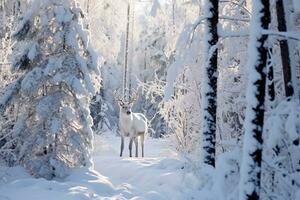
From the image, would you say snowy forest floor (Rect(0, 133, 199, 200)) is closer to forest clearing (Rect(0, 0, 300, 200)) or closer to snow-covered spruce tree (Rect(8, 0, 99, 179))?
forest clearing (Rect(0, 0, 300, 200))

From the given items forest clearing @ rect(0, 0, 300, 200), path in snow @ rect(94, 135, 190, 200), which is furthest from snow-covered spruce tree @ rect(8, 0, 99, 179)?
path in snow @ rect(94, 135, 190, 200)

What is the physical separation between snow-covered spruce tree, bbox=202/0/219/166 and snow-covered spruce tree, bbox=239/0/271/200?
2421 mm

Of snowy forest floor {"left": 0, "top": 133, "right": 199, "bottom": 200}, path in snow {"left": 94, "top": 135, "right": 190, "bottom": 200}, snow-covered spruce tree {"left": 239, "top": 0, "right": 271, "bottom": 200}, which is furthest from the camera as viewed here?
path in snow {"left": 94, "top": 135, "right": 190, "bottom": 200}

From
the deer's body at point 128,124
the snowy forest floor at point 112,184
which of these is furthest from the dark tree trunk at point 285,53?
the deer's body at point 128,124

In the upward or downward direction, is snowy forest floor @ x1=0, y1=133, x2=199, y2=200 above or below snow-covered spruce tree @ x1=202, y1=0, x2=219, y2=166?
below

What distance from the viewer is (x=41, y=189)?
1083 centimetres

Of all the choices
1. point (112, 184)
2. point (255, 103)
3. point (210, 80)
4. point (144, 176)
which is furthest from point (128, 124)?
point (255, 103)

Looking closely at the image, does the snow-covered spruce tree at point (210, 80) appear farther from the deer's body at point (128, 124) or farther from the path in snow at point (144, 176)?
the deer's body at point (128, 124)

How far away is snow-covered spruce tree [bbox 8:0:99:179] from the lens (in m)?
12.3

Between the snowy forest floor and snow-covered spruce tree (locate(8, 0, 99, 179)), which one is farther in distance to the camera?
snow-covered spruce tree (locate(8, 0, 99, 179))

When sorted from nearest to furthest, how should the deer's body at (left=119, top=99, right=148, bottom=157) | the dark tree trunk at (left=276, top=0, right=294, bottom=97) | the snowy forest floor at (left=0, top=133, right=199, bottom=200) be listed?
1. the dark tree trunk at (left=276, top=0, right=294, bottom=97)
2. the snowy forest floor at (left=0, top=133, right=199, bottom=200)
3. the deer's body at (left=119, top=99, right=148, bottom=157)

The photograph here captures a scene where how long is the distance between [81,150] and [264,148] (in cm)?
521

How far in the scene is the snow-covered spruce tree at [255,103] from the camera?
8.06 meters

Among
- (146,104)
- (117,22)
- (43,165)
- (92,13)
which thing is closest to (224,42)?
(43,165)
